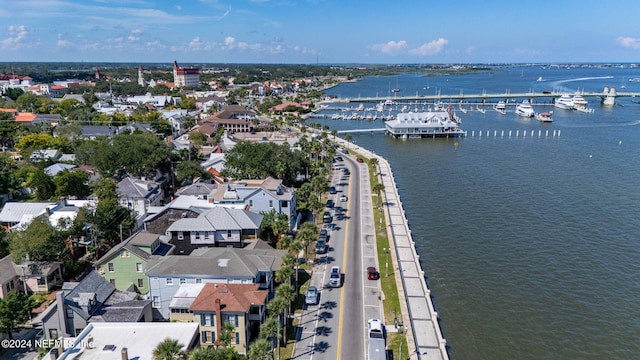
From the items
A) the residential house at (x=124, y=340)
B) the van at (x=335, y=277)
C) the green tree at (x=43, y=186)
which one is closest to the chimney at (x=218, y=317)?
the residential house at (x=124, y=340)

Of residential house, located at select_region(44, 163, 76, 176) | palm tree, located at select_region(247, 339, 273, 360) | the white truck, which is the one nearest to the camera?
palm tree, located at select_region(247, 339, 273, 360)

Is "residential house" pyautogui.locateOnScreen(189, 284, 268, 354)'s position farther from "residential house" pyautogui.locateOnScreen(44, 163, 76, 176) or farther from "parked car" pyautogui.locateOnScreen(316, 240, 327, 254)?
"residential house" pyautogui.locateOnScreen(44, 163, 76, 176)

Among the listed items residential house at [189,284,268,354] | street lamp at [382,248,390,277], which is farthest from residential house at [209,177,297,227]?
residential house at [189,284,268,354]

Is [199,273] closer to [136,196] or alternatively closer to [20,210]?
[136,196]

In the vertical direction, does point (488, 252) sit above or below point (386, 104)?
below

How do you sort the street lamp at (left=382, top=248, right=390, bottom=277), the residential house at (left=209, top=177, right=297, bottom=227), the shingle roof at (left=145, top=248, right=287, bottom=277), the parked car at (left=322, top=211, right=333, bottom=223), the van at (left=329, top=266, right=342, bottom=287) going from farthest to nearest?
the parked car at (left=322, top=211, right=333, bottom=223)
the residential house at (left=209, top=177, right=297, bottom=227)
the street lamp at (left=382, top=248, right=390, bottom=277)
the van at (left=329, top=266, right=342, bottom=287)
the shingle roof at (left=145, top=248, right=287, bottom=277)

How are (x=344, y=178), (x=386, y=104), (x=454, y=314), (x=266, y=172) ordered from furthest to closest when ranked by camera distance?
1. (x=386, y=104)
2. (x=344, y=178)
3. (x=266, y=172)
4. (x=454, y=314)

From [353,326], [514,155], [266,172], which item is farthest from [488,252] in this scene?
[514,155]

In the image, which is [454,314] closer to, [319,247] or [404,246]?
[404,246]
